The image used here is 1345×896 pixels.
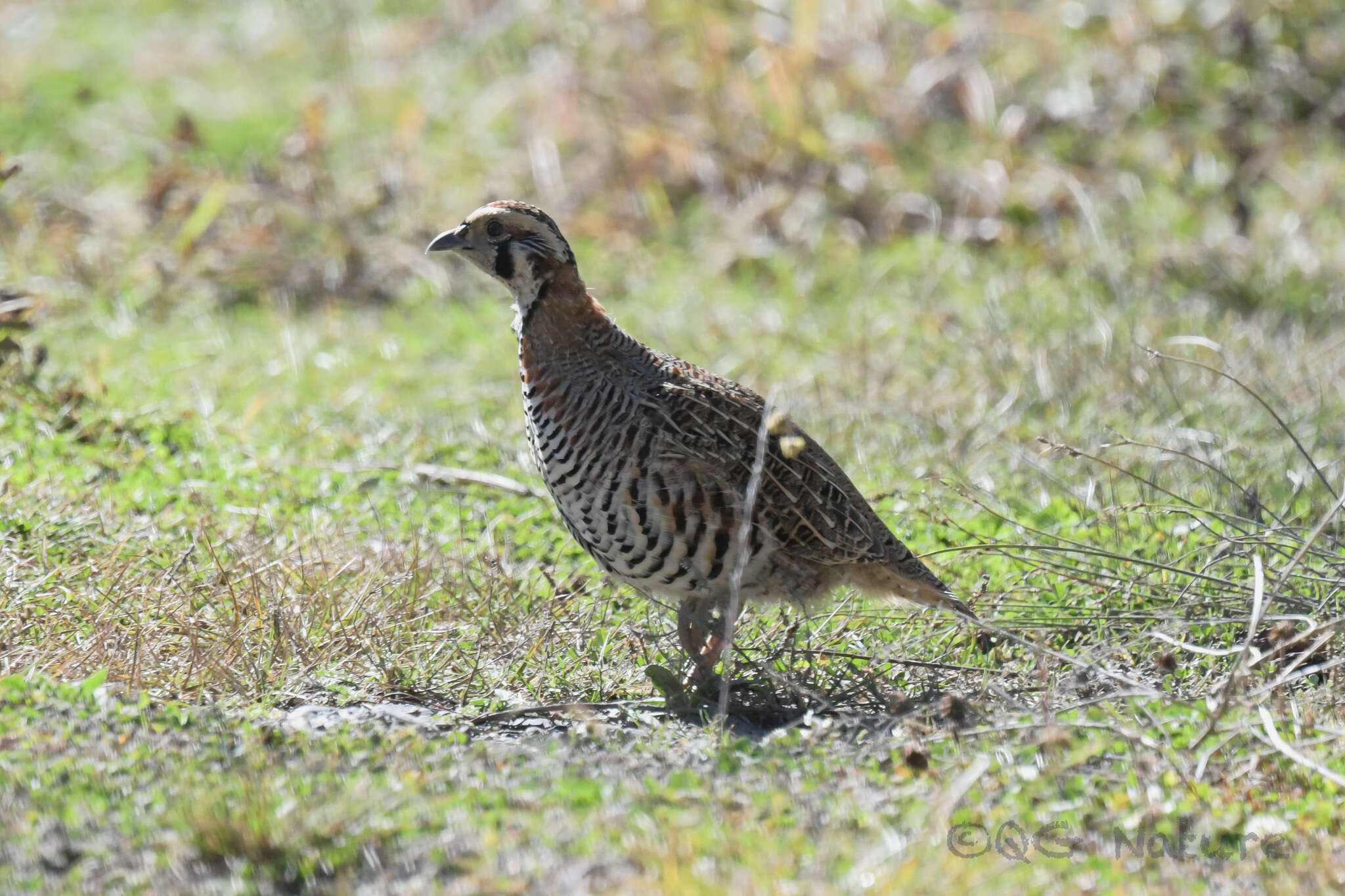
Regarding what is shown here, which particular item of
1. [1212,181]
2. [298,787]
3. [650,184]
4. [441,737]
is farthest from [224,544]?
[1212,181]

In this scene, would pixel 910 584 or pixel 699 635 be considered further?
pixel 910 584

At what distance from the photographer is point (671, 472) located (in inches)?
167

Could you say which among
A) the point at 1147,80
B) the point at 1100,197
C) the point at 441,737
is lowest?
the point at 441,737

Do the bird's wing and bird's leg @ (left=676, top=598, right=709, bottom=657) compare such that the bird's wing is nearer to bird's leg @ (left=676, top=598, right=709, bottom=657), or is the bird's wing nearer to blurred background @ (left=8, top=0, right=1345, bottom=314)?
bird's leg @ (left=676, top=598, right=709, bottom=657)

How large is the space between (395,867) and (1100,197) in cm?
704

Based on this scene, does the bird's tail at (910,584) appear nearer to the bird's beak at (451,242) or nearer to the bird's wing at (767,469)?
the bird's wing at (767,469)

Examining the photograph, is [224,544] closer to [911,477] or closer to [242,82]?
[911,477]

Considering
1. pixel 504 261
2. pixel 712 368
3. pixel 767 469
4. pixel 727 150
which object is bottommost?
pixel 712 368

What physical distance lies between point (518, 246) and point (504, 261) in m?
0.08

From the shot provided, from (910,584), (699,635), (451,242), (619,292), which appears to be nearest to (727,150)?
(619,292)

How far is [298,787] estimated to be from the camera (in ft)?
11.1

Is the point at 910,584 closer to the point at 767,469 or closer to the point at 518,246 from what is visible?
the point at 767,469

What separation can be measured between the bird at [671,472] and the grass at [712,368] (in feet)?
0.73

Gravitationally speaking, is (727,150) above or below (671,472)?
above
